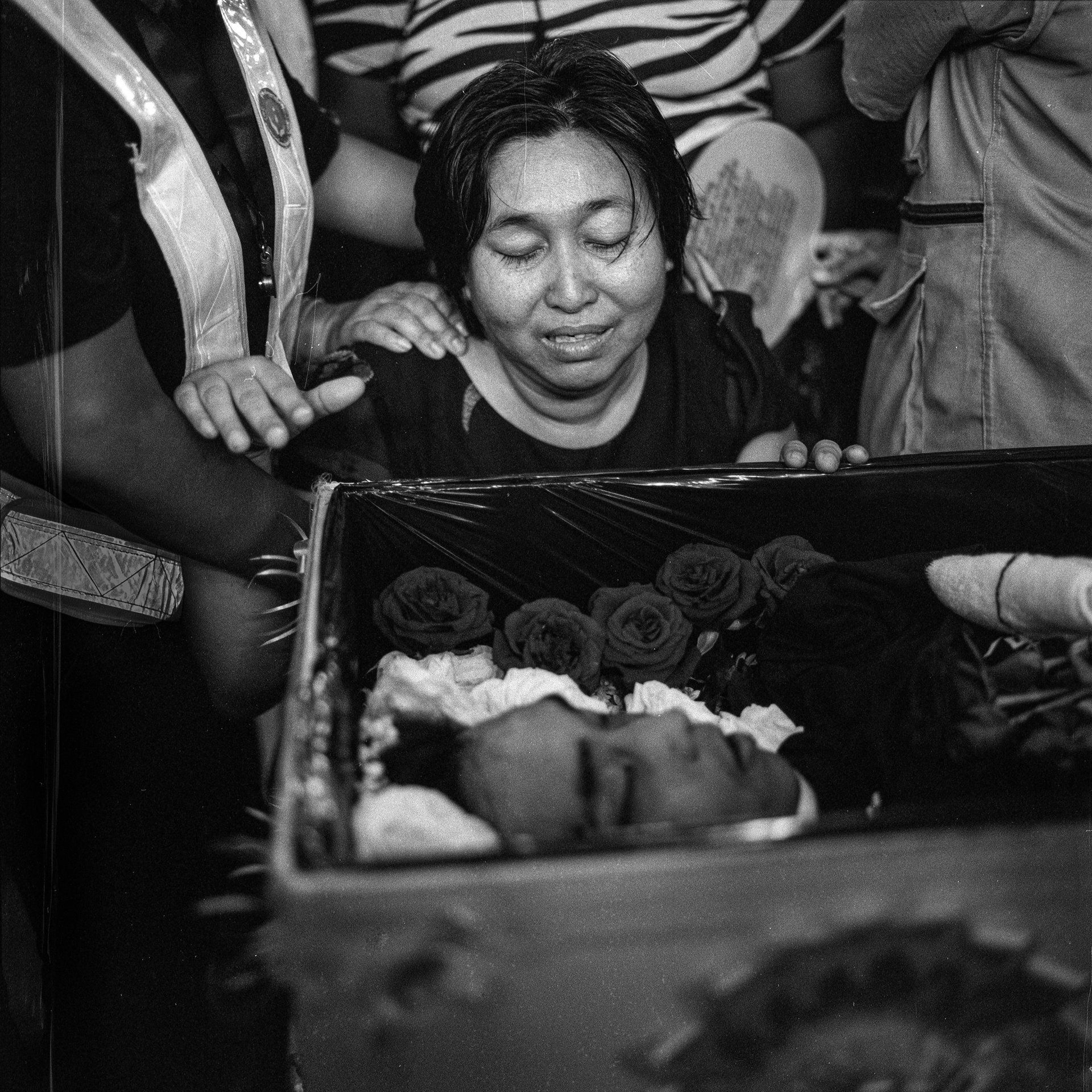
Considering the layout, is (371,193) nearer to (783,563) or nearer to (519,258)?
(519,258)

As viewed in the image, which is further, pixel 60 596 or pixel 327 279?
pixel 327 279

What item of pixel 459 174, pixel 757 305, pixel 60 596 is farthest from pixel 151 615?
pixel 757 305

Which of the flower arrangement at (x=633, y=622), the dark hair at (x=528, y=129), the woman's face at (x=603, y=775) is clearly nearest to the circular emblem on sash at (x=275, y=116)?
the dark hair at (x=528, y=129)

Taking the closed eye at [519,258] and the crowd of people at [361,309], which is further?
the closed eye at [519,258]

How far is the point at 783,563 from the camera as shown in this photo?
1.04m

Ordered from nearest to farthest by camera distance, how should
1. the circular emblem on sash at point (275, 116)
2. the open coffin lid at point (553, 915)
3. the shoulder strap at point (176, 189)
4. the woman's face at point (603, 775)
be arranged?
the open coffin lid at point (553, 915) < the woman's face at point (603, 775) < the shoulder strap at point (176, 189) < the circular emblem on sash at point (275, 116)

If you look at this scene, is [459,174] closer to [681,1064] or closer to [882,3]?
[882,3]

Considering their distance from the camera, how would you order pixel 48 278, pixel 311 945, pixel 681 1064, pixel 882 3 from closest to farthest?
1. pixel 311 945
2. pixel 681 1064
3. pixel 48 278
4. pixel 882 3

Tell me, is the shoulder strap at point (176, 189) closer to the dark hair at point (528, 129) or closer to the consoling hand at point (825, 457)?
the dark hair at point (528, 129)

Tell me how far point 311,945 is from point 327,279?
808 millimetres

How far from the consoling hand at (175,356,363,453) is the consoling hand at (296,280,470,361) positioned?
0.10 meters

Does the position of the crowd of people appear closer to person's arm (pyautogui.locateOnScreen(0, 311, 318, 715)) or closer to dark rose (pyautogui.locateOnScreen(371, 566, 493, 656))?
person's arm (pyautogui.locateOnScreen(0, 311, 318, 715))

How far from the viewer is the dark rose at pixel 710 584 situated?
1.03 m

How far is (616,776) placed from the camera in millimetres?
674
